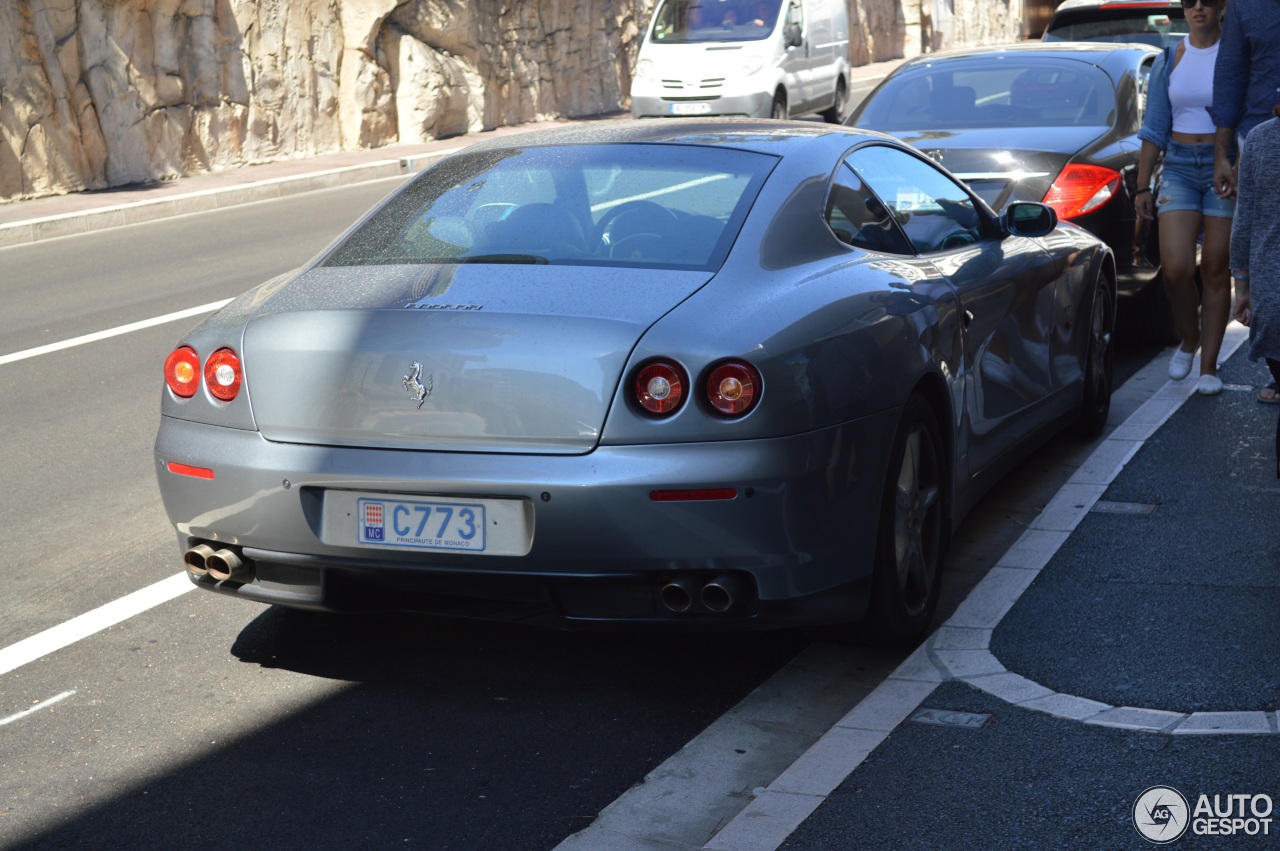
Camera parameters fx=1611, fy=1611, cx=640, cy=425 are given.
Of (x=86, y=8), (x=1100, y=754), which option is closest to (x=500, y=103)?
(x=86, y=8)

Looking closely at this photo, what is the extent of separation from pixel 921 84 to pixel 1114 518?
3913mm

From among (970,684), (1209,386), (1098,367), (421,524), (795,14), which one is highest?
(795,14)

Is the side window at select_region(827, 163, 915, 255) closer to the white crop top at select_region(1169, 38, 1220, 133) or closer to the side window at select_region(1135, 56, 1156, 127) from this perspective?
the white crop top at select_region(1169, 38, 1220, 133)

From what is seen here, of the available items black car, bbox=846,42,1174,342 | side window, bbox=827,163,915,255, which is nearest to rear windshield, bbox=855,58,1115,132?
black car, bbox=846,42,1174,342

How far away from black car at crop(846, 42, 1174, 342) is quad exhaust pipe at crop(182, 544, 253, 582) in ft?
14.5

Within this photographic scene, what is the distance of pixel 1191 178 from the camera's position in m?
7.33

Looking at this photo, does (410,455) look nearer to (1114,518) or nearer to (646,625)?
(646,625)

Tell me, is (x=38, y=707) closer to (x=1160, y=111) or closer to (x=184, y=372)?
(x=184, y=372)

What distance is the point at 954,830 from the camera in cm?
323

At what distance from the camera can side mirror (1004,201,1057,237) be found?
552 cm

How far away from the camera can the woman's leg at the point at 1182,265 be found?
7.33 metres

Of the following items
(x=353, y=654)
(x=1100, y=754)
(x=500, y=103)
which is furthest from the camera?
(x=500, y=103)

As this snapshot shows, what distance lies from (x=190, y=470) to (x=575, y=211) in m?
1.23

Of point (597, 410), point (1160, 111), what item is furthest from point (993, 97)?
point (597, 410)
